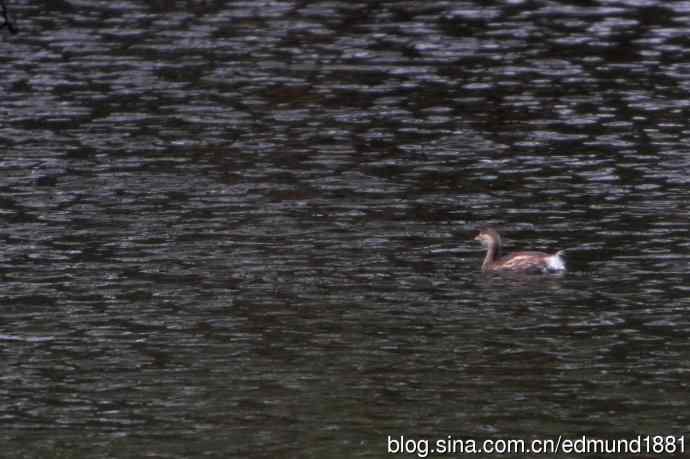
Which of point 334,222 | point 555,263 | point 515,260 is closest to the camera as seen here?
point 555,263

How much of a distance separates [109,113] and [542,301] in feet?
39.7

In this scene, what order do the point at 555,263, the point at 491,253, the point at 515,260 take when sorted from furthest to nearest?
the point at 491,253 → the point at 515,260 → the point at 555,263

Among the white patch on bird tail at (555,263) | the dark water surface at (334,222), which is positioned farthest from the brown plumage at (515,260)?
the dark water surface at (334,222)

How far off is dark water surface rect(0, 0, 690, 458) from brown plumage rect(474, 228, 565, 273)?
229mm

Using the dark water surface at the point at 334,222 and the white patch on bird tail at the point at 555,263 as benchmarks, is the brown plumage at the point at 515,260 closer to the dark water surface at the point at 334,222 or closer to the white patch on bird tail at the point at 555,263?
the white patch on bird tail at the point at 555,263

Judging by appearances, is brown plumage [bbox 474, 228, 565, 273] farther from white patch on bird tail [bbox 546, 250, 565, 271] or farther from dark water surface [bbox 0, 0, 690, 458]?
dark water surface [bbox 0, 0, 690, 458]

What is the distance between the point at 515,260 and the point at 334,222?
315cm

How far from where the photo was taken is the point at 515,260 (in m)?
22.8

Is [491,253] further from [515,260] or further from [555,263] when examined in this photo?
[555,263]

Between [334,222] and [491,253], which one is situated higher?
[491,253]

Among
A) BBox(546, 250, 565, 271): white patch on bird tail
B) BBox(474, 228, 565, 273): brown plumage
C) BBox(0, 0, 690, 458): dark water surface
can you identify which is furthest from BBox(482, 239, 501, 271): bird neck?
BBox(546, 250, 565, 271): white patch on bird tail

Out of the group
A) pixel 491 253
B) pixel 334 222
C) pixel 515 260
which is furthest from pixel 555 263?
pixel 334 222

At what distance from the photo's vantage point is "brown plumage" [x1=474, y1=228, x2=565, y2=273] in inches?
880

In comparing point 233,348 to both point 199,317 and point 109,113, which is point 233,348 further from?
point 109,113
